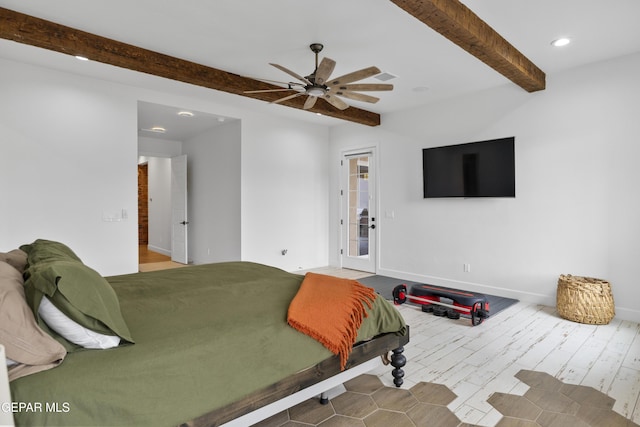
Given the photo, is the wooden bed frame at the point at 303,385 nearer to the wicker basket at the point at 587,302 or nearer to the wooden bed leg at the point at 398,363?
the wooden bed leg at the point at 398,363

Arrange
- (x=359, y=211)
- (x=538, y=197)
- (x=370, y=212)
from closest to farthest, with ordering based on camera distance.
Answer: (x=538, y=197) → (x=370, y=212) → (x=359, y=211)

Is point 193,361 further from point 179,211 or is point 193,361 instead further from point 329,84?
point 179,211

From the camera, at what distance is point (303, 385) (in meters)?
1.85

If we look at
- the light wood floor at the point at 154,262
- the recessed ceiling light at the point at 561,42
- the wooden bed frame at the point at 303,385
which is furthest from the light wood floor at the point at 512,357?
the light wood floor at the point at 154,262

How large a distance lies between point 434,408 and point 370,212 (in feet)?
14.5

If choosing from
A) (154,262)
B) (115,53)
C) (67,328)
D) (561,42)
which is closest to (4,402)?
(67,328)

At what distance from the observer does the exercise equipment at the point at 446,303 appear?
150 inches

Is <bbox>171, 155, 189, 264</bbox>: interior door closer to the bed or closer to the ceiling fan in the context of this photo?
the ceiling fan

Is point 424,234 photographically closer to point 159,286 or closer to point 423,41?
point 423,41

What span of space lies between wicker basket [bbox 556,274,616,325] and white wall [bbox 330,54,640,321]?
0.32 m

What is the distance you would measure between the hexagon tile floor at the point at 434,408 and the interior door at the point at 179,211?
5537 mm

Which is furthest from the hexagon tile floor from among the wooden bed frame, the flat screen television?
the flat screen television

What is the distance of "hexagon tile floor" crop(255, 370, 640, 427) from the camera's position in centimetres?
208

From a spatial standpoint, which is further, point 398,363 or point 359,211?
point 359,211
